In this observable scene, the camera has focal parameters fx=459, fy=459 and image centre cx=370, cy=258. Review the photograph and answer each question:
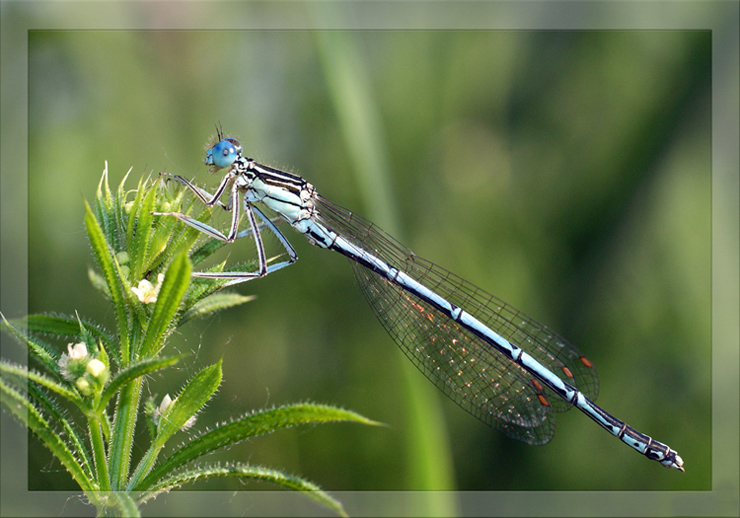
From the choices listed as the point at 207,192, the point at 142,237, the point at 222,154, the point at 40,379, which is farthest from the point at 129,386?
the point at 222,154

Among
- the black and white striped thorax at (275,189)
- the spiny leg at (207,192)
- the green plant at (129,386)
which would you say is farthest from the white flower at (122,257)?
the black and white striped thorax at (275,189)

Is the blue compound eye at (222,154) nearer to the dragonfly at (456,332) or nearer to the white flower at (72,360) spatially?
the dragonfly at (456,332)

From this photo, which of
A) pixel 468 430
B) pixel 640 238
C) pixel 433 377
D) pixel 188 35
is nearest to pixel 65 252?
pixel 188 35

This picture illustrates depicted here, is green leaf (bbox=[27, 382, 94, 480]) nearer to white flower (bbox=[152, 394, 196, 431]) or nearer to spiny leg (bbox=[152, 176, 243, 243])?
white flower (bbox=[152, 394, 196, 431])

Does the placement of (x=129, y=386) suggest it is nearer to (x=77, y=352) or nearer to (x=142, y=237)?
Answer: (x=77, y=352)

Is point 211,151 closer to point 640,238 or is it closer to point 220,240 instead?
point 220,240
